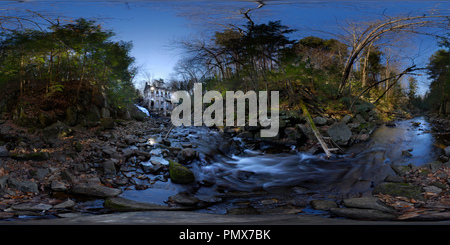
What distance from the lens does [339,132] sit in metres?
2.89

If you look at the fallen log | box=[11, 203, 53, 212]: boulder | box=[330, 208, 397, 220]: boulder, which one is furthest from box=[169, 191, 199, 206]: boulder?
the fallen log

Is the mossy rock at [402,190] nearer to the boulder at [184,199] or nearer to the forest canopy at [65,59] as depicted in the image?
the boulder at [184,199]

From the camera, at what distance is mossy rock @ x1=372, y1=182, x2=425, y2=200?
159 centimetres

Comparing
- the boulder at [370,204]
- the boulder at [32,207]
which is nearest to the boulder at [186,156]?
the boulder at [32,207]

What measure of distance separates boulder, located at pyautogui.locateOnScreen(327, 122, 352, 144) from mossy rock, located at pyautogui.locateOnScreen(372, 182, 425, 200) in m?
1.07

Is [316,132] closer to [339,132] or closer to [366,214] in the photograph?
[339,132]

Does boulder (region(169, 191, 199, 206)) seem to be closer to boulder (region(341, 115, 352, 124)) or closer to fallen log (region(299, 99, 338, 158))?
fallen log (region(299, 99, 338, 158))

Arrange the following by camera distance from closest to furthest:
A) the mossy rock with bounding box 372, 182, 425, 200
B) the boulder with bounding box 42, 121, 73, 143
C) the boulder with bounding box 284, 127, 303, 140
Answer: the mossy rock with bounding box 372, 182, 425, 200 < the boulder with bounding box 42, 121, 73, 143 < the boulder with bounding box 284, 127, 303, 140

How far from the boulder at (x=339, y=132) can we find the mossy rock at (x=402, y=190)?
1.07 metres

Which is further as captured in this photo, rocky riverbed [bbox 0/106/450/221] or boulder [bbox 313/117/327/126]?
boulder [bbox 313/117/327/126]

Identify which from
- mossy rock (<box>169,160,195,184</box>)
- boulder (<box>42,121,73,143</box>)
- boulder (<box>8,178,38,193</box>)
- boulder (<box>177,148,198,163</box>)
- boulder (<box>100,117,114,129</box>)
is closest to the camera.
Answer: boulder (<box>8,178,38,193</box>)

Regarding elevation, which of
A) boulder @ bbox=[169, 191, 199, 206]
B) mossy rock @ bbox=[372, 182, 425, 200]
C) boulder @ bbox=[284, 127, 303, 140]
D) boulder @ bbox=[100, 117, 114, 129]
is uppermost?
boulder @ bbox=[100, 117, 114, 129]
